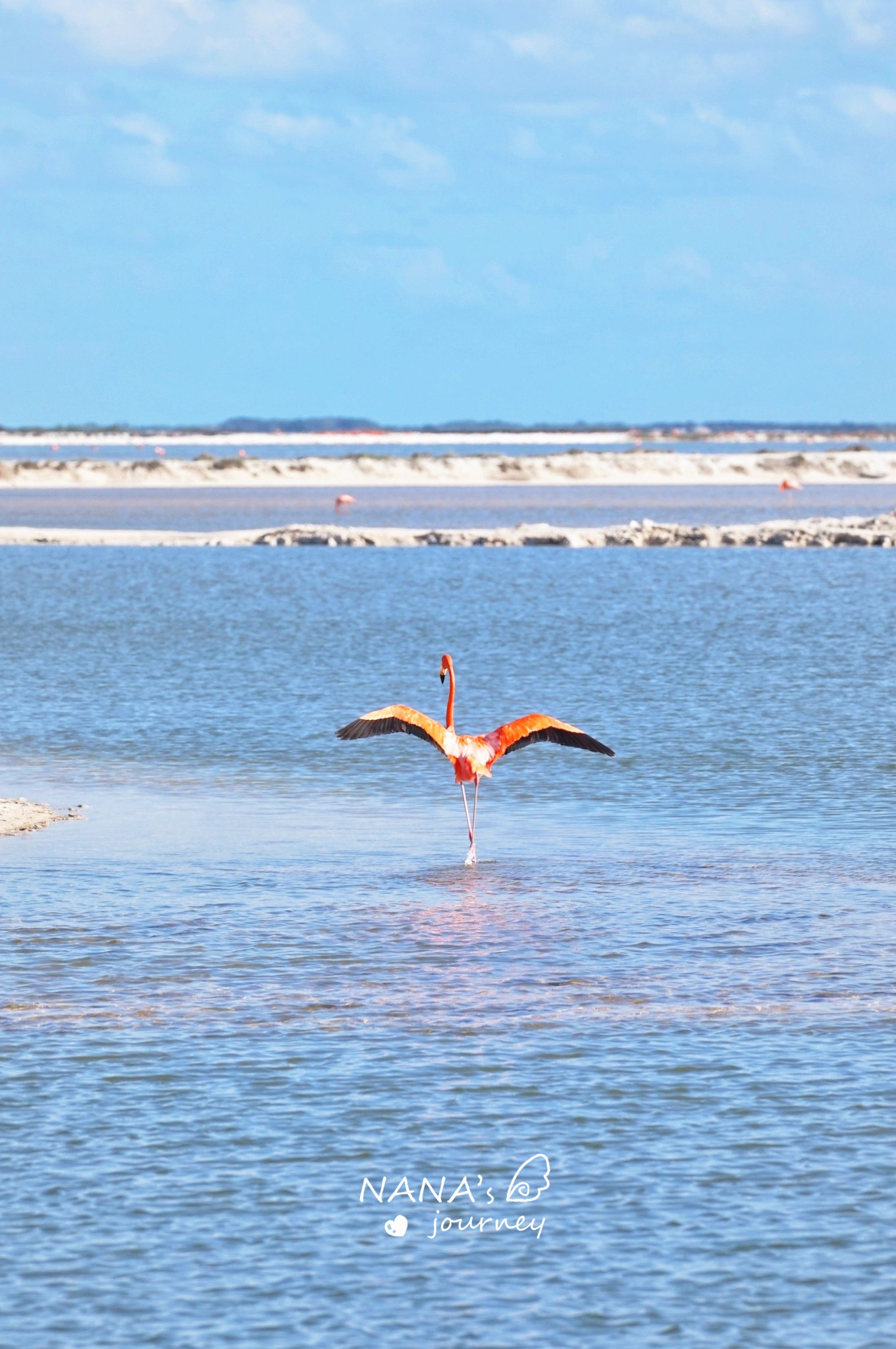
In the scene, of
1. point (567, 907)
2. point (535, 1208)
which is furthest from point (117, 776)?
point (535, 1208)

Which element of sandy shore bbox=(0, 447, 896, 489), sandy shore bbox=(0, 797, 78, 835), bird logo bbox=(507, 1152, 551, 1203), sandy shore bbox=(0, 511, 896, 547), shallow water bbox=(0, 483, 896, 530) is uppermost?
sandy shore bbox=(0, 447, 896, 489)

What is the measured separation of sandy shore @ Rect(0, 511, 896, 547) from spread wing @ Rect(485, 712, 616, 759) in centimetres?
4512

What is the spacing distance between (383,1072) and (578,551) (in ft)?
162

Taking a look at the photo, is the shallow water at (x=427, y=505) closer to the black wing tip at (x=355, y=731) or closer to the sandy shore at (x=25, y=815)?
the sandy shore at (x=25, y=815)

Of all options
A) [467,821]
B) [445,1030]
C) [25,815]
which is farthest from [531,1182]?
[25,815]

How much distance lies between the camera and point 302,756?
2272 centimetres

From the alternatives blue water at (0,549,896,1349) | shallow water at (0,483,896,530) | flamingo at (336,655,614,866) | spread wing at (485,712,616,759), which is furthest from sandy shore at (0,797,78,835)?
shallow water at (0,483,896,530)

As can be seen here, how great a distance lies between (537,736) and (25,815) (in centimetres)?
513

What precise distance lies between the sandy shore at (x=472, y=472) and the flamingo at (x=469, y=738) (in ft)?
320

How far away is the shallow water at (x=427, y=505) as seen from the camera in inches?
3071

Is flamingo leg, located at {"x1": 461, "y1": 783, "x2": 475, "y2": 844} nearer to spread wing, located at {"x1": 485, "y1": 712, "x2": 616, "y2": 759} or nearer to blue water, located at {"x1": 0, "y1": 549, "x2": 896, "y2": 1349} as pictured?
blue water, located at {"x1": 0, "y1": 549, "x2": 896, "y2": 1349}

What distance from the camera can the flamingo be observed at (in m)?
15.3

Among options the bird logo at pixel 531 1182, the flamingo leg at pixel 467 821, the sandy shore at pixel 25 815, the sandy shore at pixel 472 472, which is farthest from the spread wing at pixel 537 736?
the sandy shore at pixel 472 472

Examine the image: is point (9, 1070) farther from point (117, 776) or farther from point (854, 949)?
point (117, 776)
